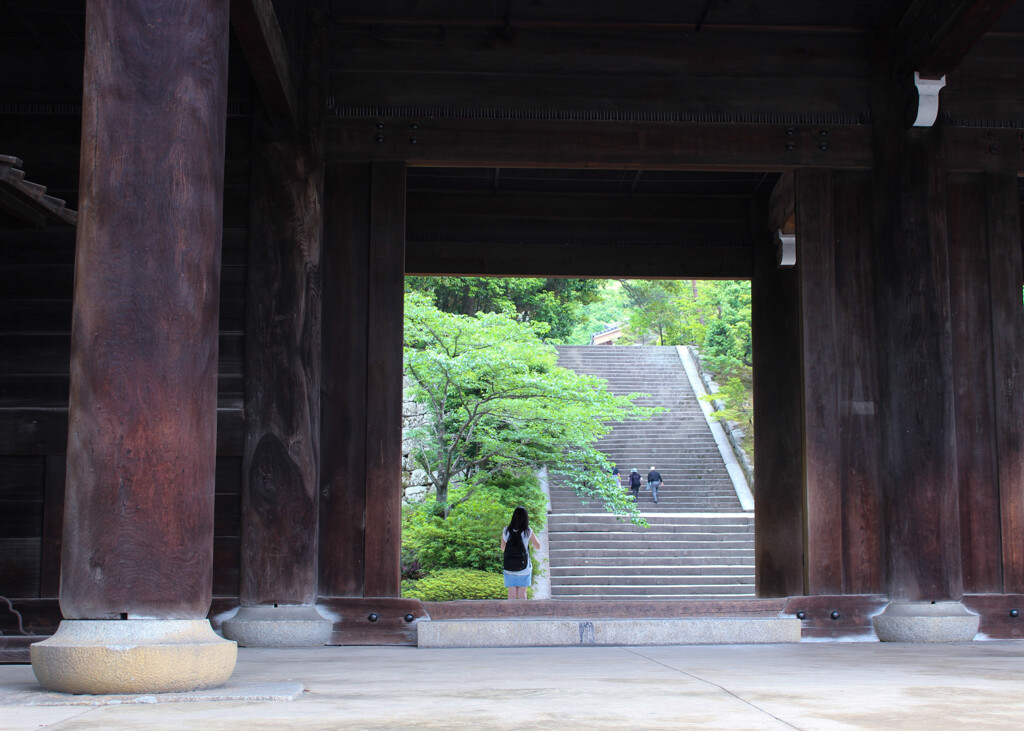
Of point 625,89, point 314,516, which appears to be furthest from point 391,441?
point 625,89

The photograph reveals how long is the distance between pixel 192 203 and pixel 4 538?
3.71 m

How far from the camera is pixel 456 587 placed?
12977mm

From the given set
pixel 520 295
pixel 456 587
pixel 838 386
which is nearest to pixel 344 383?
pixel 838 386

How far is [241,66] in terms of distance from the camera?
22.6ft

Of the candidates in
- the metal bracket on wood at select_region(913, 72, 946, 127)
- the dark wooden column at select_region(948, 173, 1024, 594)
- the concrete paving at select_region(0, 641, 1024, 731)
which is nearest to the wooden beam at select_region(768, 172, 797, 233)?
the dark wooden column at select_region(948, 173, 1024, 594)

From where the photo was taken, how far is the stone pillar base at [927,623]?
6.68m

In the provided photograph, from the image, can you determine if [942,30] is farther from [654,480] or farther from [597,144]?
[654,480]

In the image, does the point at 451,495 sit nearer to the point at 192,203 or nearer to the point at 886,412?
the point at 886,412

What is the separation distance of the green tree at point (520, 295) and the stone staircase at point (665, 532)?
3.41m

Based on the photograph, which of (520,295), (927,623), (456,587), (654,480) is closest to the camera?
(927,623)

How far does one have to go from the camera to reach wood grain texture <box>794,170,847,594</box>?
7000 millimetres

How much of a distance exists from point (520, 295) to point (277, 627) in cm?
1846

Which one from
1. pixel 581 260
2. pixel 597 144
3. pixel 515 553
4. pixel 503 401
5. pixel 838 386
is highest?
pixel 597 144

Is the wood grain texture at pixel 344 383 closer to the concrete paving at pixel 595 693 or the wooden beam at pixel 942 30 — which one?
the concrete paving at pixel 595 693
